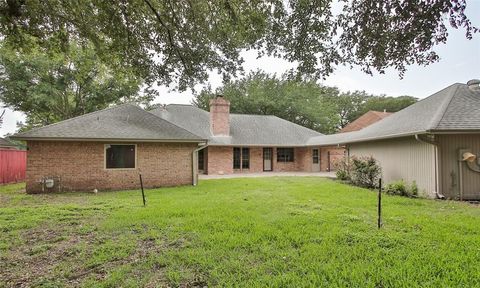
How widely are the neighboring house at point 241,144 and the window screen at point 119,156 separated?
7.80 meters

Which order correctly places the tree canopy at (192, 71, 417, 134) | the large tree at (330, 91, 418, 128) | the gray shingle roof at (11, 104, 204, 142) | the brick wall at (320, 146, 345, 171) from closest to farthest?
the gray shingle roof at (11, 104, 204, 142), the brick wall at (320, 146, 345, 171), the tree canopy at (192, 71, 417, 134), the large tree at (330, 91, 418, 128)

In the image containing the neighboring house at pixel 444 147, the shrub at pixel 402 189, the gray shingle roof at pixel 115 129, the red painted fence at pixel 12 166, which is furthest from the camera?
the red painted fence at pixel 12 166

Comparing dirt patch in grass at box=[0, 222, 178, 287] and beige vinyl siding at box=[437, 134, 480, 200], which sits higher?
beige vinyl siding at box=[437, 134, 480, 200]

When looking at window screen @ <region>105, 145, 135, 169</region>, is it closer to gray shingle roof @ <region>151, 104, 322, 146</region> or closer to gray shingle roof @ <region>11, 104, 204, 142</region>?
gray shingle roof @ <region>11, 104, 204, 142</region>

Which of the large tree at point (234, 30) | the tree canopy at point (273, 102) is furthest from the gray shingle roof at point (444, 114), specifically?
the tree canopy at point (273, 102)

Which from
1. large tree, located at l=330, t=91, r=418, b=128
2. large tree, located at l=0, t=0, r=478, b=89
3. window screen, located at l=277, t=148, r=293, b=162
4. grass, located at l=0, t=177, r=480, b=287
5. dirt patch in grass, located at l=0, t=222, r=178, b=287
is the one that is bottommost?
dirt patch in grass, located at l=0, t=222, r=178, b=287

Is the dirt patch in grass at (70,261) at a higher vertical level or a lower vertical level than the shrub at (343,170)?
Answer: lower

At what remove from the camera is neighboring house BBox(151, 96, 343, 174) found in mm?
20047

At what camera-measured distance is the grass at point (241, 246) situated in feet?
10.6

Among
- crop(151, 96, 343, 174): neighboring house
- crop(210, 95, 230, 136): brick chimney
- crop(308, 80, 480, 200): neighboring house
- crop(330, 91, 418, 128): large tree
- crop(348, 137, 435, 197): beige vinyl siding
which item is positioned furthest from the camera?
crop(330, 91, 418, 128): large tree

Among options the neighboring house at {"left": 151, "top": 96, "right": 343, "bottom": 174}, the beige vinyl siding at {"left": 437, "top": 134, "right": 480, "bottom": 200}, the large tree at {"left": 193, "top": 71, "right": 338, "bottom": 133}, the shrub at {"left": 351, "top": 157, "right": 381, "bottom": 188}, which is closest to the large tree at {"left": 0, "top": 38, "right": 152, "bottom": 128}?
the neighboring house at {"left": 151, "top": 96, "right": 343, "bottom": 174}

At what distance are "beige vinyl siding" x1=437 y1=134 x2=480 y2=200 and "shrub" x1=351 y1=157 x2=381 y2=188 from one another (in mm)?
2663

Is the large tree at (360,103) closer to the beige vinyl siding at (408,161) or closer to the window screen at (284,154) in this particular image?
the window screen at (284,154)

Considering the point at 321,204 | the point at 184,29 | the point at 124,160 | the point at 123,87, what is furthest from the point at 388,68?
the point at 123,87
